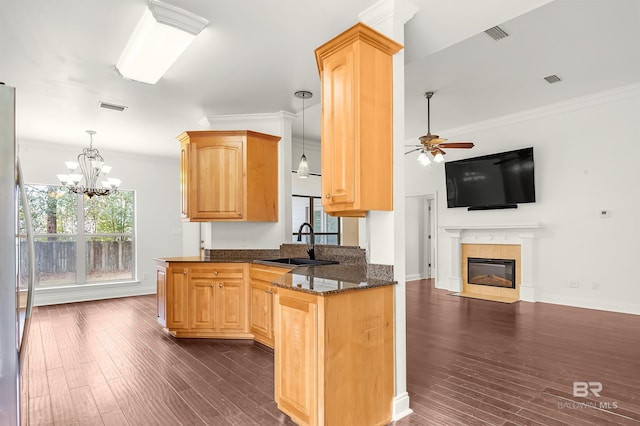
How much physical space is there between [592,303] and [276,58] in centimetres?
539

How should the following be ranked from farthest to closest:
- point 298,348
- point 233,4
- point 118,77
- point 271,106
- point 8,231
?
point 271,106 < point 118,77 < point 233,4 < point 298,348 < point 8,231

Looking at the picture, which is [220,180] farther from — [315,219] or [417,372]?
[315,219]

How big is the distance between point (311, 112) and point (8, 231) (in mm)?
4190

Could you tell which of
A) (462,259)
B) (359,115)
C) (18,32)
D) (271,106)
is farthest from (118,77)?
(462,259)

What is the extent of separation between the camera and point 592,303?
516cm

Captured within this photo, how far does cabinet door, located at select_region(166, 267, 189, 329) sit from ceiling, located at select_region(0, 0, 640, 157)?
206 cm

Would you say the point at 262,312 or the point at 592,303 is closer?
the point at 262,312

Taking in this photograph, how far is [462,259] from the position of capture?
6793mm

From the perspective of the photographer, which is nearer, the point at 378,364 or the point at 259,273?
the point at 378,364

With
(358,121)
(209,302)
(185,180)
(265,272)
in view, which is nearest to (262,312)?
(265,272)

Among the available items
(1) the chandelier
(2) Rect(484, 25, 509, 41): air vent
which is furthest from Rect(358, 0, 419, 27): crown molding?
(1) the chandelier

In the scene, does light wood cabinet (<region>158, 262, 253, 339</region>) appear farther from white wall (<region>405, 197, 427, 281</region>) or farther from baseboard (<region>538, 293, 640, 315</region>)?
white wall (<region>405, 197, 427, 281</region>)

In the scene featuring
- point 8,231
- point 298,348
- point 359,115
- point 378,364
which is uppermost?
point 359,115

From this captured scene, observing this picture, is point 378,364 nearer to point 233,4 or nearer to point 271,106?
point 233,4
